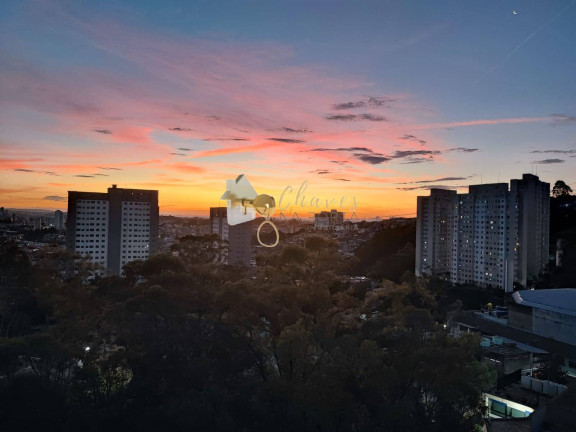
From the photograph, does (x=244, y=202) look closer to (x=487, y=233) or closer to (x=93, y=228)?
(x=487, y=233)

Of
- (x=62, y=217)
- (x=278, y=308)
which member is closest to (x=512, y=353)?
(x=278, y=308)

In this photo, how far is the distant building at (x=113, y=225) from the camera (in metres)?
23.4

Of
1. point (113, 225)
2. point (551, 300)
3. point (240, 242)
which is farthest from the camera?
point (240, 242)

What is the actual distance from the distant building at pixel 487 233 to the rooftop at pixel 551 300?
27.7ft

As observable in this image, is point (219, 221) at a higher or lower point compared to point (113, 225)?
higher

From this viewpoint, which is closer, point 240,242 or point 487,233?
point 487,233

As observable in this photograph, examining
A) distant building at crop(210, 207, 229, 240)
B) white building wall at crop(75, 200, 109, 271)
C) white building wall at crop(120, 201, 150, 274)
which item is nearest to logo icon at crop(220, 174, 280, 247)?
white building wall at crop(75, 200, 109, 271)

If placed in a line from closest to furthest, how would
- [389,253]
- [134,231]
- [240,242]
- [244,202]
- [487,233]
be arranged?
[244,202] < [487,233] < [134,231] < [389,253] < [240,242]

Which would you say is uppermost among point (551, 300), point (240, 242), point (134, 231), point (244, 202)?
point (244, 202)

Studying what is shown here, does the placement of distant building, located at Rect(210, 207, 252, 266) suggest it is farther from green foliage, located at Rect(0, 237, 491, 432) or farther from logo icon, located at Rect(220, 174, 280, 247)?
logo icon, located at Rect(220, 174, 280, 247)

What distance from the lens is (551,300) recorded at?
38.1 feet

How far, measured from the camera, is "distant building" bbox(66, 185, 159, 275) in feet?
76.6

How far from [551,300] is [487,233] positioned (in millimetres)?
10941

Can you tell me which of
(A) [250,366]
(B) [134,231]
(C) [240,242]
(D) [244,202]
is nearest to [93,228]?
(B) [134,231]
